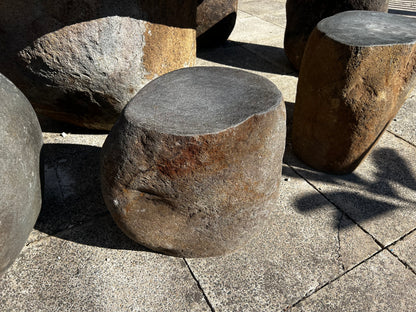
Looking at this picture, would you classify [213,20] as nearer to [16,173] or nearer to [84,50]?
[84,50]

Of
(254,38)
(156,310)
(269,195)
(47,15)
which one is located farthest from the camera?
(254,38)

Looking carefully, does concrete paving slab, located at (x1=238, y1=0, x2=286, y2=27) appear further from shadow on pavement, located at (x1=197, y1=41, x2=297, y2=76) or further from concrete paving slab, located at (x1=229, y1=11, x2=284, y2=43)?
shadow on pavement, located at (x1=197, y1=41, x2=297, y2=76)

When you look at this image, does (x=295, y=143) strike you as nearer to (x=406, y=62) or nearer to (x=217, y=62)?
(x=406, y=62)

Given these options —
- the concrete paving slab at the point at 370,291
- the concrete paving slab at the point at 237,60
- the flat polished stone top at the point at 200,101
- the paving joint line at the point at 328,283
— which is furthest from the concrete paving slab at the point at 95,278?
the concrete paving slab at the point at 237,60

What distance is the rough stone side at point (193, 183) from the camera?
1848 mm

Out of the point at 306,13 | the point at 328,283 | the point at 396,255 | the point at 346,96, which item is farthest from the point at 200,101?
the point at 306,13

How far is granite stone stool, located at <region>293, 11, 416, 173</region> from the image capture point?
249cm

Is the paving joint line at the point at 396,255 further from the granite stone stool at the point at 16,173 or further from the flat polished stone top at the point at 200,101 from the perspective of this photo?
the granite stone stool at the point at 16,173

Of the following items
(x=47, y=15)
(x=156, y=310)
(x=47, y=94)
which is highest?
(x=47, y=15)

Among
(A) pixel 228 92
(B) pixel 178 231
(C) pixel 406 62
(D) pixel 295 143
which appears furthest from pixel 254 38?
(B) pixel 178 231

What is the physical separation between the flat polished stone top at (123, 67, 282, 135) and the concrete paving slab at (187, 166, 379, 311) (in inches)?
34.2

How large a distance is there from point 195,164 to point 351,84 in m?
1.37

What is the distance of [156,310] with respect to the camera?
1.97 metres

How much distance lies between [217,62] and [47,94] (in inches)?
97.1
